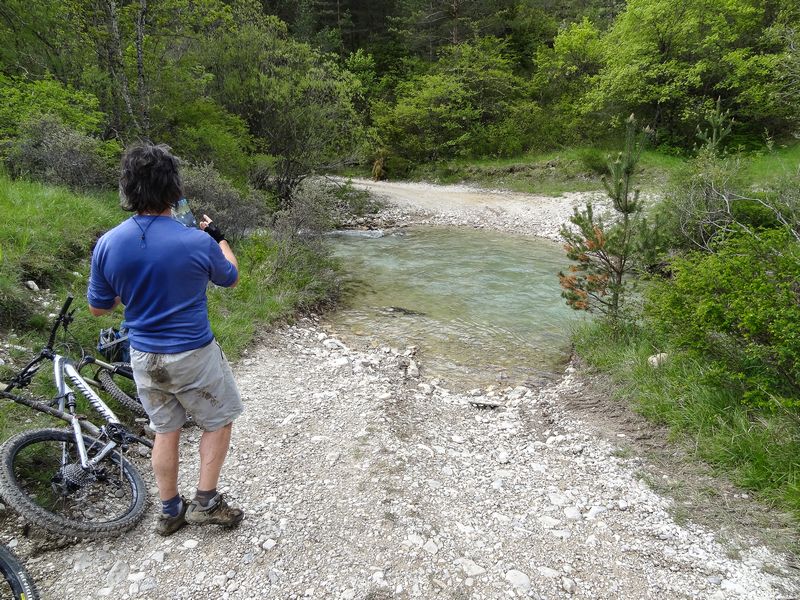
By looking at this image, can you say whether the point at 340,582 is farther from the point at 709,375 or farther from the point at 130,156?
the point at 709,375

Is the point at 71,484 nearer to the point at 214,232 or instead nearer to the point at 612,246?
the point at 214,232

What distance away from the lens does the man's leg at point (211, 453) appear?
3141 millimetres

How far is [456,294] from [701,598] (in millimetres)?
8553

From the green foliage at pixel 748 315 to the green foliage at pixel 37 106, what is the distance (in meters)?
11.5

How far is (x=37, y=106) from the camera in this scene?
966 cm

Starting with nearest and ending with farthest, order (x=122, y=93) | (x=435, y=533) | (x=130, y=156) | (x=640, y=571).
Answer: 1. (x=130, y=156)
2. (x=640, y=571)
3. (x=435, y=533)
4. (x=122, y=93)

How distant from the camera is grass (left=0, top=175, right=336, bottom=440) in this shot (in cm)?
483

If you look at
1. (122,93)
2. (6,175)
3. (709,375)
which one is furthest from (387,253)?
(709,375)

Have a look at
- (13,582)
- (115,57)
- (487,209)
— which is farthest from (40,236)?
(487,209)

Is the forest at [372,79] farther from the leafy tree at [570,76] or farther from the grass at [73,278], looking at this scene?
the grass at [73,278]

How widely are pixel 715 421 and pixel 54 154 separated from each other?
11.5 metres

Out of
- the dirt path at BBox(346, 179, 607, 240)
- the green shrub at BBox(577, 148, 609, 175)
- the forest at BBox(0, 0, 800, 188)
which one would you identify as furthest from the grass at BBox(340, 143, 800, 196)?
the dirt path at BBox(346, 179, 607, 240)

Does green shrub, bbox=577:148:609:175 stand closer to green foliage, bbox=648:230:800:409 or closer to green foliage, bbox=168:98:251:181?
green foliage, bbox=168:98:251:181

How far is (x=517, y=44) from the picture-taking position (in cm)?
3781
